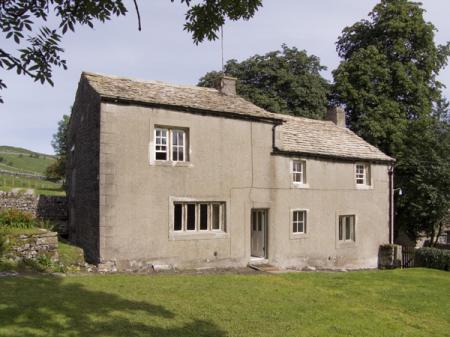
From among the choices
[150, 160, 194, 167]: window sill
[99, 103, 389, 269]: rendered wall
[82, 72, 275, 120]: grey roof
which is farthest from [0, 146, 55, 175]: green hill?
[150, 160, 194, 167]: window sill

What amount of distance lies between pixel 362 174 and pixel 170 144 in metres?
11.7

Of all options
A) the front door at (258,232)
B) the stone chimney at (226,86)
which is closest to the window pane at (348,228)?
the front door at (258,232)

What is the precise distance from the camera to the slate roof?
17.0 meters

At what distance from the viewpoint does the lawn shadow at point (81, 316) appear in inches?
331

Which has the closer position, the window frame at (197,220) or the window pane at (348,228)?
the window frame at (197,220)

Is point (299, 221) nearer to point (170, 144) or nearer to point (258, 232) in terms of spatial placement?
point (258, 232)

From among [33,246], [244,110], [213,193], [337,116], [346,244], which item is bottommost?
[346,244]

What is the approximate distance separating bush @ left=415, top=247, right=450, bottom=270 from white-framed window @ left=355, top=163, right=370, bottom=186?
191 inches

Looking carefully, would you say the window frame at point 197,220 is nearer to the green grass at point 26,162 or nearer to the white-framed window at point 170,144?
the white-framed window at point 170,144

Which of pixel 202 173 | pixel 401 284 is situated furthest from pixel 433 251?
pixel 202 173

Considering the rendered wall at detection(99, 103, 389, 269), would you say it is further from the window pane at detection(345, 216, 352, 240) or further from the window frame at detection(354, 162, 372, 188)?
the window frame at detection(354, 162, 372, 188)

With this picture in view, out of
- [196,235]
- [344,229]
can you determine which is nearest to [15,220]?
[196,235]

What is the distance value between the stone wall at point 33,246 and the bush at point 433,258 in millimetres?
18777

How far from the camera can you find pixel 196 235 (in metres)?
17.3
